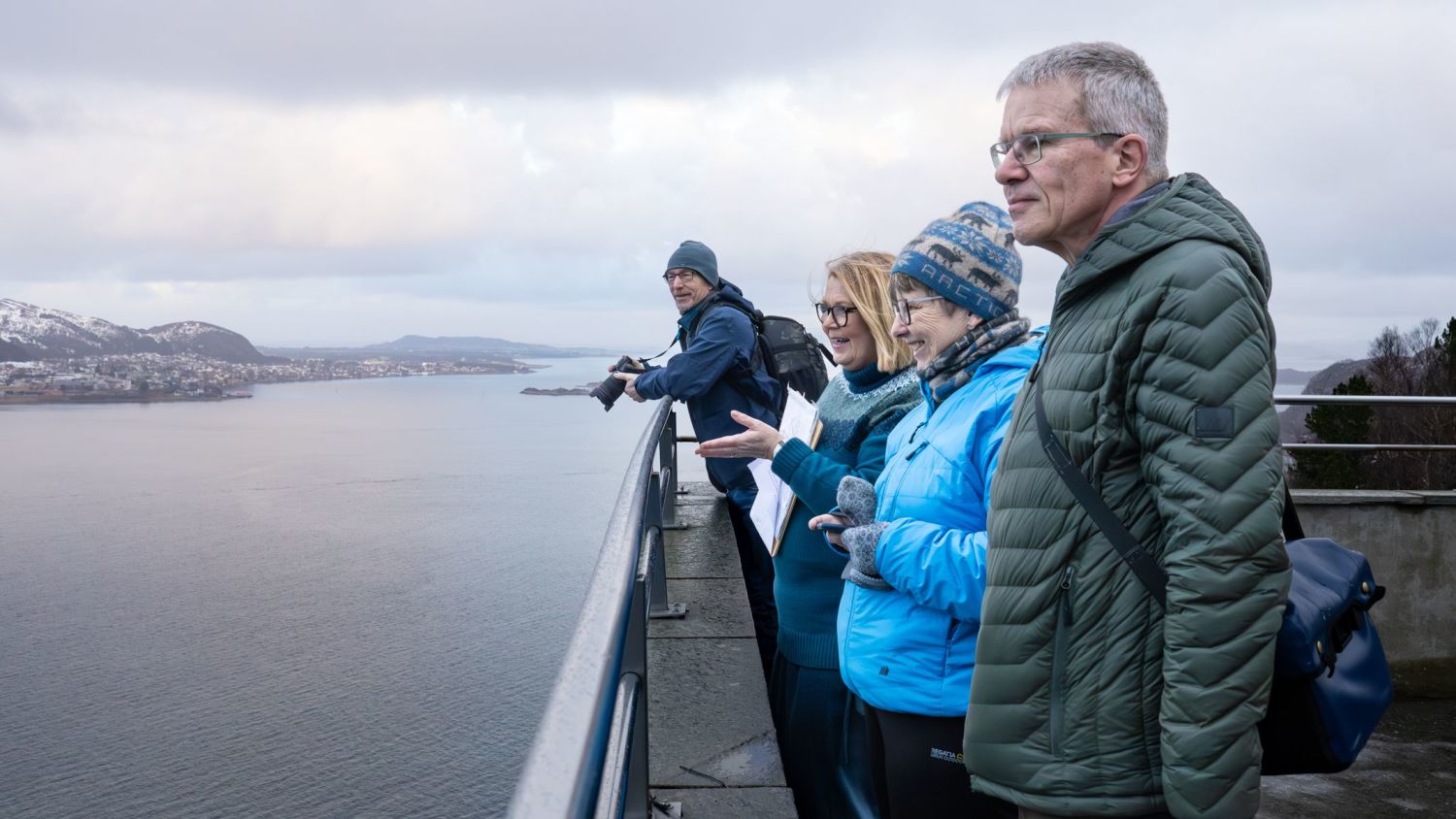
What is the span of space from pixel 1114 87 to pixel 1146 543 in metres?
0.61

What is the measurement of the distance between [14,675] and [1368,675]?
3578 inches

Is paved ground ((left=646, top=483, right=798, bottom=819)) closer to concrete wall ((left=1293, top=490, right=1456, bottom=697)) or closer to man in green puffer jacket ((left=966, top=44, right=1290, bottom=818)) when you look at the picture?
man in green puffer jacket ((left=966, top=44, right=1290, bottom=818))

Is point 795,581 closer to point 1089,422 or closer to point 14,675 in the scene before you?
point 1089,422

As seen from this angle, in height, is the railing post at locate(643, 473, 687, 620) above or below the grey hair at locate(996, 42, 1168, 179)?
below

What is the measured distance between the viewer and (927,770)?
6.51ft

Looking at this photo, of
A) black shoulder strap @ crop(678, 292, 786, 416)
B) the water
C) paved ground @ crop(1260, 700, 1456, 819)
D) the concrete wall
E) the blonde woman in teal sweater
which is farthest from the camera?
the water

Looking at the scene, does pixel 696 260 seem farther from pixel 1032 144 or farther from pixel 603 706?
pixel 603 706

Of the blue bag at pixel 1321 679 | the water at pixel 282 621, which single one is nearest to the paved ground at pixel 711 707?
the blue bag at pixel 1321 679

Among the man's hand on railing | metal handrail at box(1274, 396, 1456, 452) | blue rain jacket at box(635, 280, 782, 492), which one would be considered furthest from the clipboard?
metal handrail at box(1274, 396, 1456, 452)

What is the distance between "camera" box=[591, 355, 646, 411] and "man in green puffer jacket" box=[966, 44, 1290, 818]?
3.58 m

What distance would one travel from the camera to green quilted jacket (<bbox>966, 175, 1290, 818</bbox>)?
129cm

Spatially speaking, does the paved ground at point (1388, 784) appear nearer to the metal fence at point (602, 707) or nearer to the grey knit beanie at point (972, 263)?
the grey knit beanie at point (972, 263)

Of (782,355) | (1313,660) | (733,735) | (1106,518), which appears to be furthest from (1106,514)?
(782,355)

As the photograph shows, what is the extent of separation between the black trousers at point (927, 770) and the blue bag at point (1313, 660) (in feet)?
2.03
